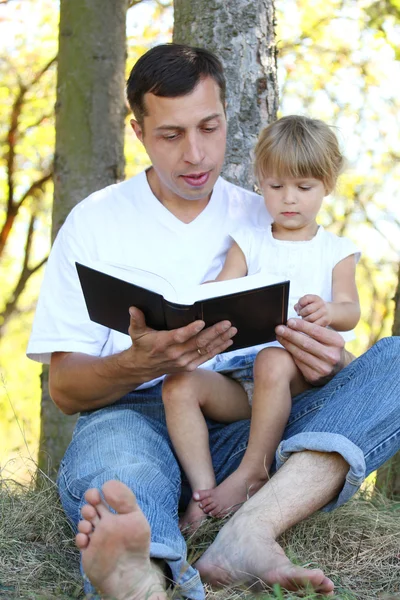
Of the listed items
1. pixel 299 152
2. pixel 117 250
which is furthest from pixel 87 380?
pixel 299 152

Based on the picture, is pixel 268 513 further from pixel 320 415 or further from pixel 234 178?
pixel 234 178

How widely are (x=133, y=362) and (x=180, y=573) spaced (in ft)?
2.45

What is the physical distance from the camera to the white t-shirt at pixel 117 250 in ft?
10.3

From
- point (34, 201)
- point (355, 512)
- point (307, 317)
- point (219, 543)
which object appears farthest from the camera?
point (34, 201)

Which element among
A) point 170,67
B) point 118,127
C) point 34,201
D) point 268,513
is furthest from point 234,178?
point 34,201

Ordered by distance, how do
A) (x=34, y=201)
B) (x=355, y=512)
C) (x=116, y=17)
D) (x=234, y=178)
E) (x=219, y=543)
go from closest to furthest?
(x=219, y=543) → (x=355, y=512) → (x=234, y=178) → (x=116, y=17) → (x=34, y=201)

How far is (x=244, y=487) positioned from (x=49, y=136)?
7296 mm

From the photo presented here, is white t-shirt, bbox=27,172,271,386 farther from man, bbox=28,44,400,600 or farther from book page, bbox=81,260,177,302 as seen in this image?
book page, bbox=81,260,177,302

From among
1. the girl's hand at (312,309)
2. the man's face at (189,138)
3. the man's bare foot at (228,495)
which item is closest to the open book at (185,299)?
the girl's hand at (312,309)

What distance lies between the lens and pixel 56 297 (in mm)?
3162

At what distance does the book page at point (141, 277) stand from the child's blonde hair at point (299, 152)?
83cm

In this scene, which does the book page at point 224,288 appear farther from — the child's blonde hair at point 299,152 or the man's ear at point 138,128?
the man's ear at point 138,128

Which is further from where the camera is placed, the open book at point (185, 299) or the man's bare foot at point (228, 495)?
the man's bare foot at point (228, 495)

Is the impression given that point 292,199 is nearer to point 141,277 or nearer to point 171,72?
point 171,72
